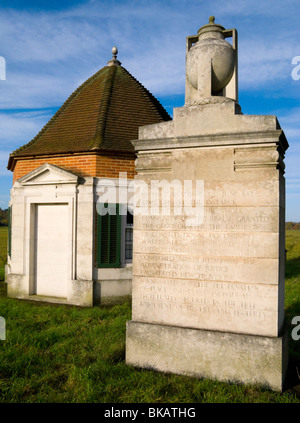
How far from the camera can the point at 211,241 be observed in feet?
A: 15.0

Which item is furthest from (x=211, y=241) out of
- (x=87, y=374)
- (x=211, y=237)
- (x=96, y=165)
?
(x=96, y=165)

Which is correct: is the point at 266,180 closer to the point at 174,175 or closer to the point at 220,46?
the point at 174,175

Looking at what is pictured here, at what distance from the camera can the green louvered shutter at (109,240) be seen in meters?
8.82

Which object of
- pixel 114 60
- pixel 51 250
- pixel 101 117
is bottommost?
pixel 51 250

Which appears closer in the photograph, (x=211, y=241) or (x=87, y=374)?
(x=87, y=374)

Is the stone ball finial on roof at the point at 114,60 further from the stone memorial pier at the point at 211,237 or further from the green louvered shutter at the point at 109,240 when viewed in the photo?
the stone memorial pier at the point at 211,237

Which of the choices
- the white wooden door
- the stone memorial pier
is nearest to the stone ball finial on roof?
the white wooden door

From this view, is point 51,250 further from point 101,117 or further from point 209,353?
point 209,353

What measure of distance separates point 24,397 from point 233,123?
410 cm

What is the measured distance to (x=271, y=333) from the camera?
424 cm

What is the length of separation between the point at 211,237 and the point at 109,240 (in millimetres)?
4698

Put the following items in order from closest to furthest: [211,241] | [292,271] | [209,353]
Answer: [209,353]
[211,241]
[292,271]

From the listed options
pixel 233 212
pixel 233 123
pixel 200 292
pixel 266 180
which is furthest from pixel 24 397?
pixel 233 123

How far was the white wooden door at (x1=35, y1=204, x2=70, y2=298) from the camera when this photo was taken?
9163mm
